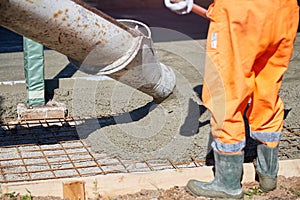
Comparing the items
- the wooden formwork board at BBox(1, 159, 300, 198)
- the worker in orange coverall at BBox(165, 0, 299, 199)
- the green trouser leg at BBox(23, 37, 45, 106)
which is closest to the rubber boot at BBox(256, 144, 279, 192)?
the worker in orange coverall at BBox(165, 0, 299, 199)

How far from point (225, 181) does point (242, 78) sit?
0.65 m

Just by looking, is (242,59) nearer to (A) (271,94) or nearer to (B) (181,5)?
(A) (271,94)

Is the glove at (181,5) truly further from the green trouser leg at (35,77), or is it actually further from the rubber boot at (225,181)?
the green trouser leg at (35,77)

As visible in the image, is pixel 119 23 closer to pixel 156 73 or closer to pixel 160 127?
pixel 156 73

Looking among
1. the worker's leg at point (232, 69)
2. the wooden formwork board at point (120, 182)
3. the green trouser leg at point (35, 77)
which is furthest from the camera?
the green trouser leg at point (35, 77)

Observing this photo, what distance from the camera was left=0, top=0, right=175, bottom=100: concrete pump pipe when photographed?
355 centimetres

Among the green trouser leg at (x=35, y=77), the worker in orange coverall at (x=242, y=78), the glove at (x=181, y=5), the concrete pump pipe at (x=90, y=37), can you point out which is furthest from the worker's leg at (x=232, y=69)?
the green trouser leg at (x=35, y=77)

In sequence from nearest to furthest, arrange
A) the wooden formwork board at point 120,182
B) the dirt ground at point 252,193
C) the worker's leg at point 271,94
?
the worker's leg at point 271,94
the wooden formwork board at point 120,182
the dirt ground at point 252,193

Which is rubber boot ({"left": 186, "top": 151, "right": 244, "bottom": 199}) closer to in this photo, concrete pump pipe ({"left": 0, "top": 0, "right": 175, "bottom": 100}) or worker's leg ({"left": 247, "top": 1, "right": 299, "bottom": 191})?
worker's leg ({"left": 247, "top": 1, "right": 299, "bottom": 191})

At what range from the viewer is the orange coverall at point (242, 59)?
3379 mm

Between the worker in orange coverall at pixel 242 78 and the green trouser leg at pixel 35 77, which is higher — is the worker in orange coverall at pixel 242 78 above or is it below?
above

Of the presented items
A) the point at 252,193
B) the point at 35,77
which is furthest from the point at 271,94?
the point at 35,77

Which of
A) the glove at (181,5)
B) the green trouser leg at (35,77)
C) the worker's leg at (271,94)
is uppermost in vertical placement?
the glove at (181,5)

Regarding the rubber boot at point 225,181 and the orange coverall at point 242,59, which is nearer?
the orange coverall at point 242,59
